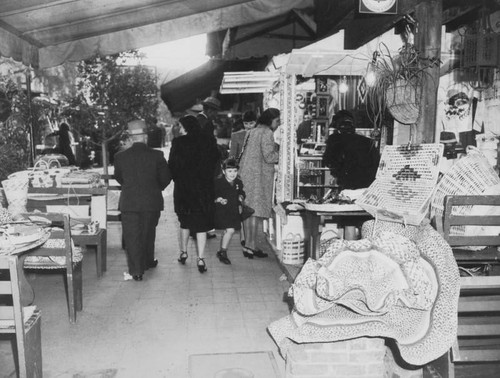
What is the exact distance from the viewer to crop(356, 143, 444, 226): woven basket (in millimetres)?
3250

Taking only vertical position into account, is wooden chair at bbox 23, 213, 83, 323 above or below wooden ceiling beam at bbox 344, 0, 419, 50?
below

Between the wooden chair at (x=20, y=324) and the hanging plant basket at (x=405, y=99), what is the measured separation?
318 cm

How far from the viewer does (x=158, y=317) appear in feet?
14.6

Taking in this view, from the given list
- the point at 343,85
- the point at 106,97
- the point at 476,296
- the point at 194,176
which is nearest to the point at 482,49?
the point at 476,296

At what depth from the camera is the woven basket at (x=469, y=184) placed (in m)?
3.40

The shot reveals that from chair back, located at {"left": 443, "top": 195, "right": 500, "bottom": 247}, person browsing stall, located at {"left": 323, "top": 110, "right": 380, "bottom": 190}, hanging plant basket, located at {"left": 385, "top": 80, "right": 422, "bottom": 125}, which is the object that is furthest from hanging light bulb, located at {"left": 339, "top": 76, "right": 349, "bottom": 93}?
chair back, located at {"left": 443, "top": 195, "right": 500, "bottom": 247}

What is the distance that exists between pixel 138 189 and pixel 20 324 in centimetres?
284

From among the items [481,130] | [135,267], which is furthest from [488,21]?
[135,267]

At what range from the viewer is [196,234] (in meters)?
5.86

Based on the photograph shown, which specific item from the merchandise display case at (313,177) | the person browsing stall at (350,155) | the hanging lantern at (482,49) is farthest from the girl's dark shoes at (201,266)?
the hanging lantern at (482,49)

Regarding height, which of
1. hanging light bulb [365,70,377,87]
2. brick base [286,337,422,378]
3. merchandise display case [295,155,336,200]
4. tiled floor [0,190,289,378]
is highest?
hanging light bulb [365,70,377,87]

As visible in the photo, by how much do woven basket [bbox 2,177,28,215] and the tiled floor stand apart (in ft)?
2.88

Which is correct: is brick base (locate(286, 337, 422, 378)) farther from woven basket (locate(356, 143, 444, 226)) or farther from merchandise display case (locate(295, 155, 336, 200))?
merchandise display case (locate(295, 155, 336, 200))

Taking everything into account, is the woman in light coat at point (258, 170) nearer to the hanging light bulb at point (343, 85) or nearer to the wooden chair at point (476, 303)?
the hanging light bulb at point (343, 85)
